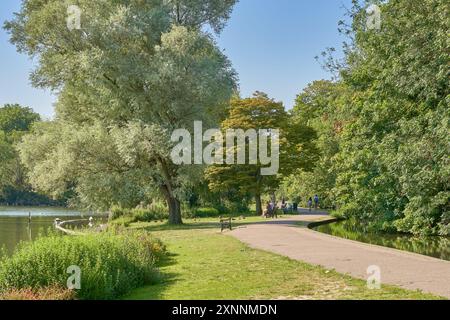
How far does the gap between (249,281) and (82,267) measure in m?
3.65

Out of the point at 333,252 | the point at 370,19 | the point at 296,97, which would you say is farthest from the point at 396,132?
the point at 296,97

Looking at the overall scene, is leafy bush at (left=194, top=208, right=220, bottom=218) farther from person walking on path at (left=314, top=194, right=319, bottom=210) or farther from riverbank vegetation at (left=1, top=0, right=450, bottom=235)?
person walking on path at (left=314, top=194, right=319, bottom=210)

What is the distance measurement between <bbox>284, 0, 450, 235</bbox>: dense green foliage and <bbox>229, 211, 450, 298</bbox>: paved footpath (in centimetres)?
450

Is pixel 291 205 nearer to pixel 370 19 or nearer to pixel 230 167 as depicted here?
pixel 230 167

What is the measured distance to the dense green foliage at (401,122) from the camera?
2072 cm

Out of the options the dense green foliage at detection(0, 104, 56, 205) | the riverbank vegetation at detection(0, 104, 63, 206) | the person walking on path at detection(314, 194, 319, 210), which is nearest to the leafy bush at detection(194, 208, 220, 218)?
the person walking on path at detection(314, 194, 319, 210)

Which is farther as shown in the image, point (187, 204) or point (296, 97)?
point (296, 97)

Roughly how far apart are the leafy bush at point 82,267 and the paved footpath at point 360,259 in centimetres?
479

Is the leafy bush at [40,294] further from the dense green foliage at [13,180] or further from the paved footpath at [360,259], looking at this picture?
the dense green foliage at [13,180]

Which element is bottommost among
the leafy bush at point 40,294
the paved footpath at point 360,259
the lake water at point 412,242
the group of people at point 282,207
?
the lake water at point 412,242

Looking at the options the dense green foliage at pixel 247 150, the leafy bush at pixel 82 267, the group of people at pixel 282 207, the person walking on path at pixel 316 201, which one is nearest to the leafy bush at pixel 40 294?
the leafy bush at pixel 82 267

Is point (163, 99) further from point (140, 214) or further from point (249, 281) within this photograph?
point (249, 281)

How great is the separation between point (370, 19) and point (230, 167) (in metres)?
15.7
